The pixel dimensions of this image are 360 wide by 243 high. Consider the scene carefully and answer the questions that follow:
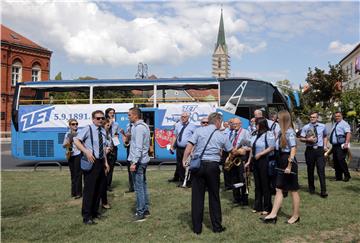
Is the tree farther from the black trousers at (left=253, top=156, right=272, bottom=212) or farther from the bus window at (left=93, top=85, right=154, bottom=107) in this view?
the black trousers at (left=253, top=156, right=272, bottom=212)

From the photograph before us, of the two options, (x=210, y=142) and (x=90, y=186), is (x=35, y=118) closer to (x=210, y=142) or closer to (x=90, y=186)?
(x=90, y=186)

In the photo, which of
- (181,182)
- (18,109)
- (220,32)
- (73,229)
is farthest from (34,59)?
(220,32)

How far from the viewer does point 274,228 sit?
619 centimetres

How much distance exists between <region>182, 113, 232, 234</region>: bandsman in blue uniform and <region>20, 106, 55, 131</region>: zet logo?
487 inches

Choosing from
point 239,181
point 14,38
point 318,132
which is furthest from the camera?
point 14,38

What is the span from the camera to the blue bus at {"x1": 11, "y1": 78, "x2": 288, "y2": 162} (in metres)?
16.4

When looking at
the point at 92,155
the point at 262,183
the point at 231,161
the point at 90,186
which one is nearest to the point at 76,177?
the point at 90,186

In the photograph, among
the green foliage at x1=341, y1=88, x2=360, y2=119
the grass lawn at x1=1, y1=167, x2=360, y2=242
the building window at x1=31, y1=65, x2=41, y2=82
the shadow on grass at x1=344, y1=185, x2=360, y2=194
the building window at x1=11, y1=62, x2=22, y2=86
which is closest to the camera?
the grass lawn at x1=1, y1=167, x2=360, y2=242

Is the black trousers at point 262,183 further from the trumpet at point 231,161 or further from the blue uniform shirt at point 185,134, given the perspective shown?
the blue uniform shirt at point 185,134

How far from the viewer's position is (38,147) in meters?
16.8

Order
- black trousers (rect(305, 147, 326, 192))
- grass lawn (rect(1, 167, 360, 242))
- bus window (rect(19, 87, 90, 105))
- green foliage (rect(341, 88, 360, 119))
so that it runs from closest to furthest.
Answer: grass lawn (rect(1, 167, 360, 242)), black trousers (rect(305, 147, 326, 192)), bus window (rect(19, 87, 90, 105)), green foliage (rect(341, 88, 360, 119))

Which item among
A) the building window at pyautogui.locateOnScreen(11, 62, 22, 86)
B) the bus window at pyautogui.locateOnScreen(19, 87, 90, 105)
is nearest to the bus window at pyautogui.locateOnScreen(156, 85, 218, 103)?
the bus window at pyautogui.locateOnScreen(19, 87, 90, 105)

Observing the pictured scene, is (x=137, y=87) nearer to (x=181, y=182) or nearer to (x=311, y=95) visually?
(x=181, y=182)

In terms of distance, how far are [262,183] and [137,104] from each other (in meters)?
10.8
